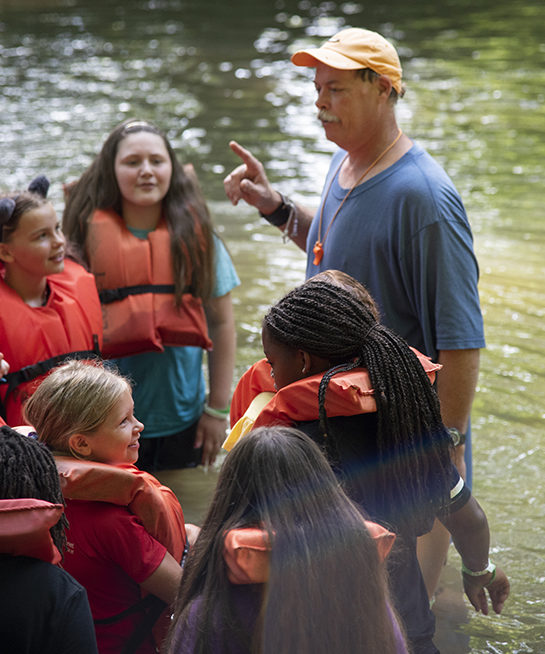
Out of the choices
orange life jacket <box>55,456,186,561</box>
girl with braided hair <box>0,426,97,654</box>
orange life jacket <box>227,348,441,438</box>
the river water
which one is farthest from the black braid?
the river water

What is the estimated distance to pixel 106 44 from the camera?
15.5 metres

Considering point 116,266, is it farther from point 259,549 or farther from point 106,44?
point 106,44

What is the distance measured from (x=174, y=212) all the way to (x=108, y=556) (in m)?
1.82

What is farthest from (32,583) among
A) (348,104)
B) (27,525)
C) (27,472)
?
(348,104)

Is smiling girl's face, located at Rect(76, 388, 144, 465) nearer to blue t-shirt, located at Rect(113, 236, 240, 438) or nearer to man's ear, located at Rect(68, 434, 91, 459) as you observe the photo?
man's ear, located at Rect(68, 434, 91, 459)

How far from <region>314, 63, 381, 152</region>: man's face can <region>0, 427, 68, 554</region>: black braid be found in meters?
1.62

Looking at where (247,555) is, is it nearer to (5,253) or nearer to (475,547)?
(475,547)

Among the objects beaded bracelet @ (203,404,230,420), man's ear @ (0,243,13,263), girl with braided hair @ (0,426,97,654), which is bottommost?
beaded bracelet @ (203,404,230,420)

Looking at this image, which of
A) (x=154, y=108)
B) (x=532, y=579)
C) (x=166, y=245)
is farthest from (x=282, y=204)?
(x=154, y=108)

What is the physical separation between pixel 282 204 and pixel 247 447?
6.74ft

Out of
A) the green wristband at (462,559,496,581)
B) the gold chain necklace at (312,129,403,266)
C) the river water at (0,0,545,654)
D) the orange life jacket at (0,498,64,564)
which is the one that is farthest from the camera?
the river water at (0,0,545,654)

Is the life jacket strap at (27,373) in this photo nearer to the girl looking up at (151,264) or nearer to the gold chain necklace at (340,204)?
the girl looking up at (151,264)

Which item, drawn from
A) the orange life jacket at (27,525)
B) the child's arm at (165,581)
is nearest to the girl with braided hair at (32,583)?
the orange life jacket at (27,525)

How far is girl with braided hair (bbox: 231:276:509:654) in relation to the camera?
7.51 ft
